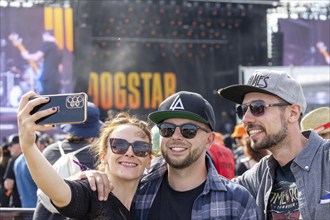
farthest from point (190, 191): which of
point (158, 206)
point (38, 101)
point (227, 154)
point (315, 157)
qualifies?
point (227, 154)

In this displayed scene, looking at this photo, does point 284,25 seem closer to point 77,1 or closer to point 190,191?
point 77,1

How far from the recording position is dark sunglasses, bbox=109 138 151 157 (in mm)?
3172

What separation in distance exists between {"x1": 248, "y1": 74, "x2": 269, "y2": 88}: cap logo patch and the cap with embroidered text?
0.29 meters

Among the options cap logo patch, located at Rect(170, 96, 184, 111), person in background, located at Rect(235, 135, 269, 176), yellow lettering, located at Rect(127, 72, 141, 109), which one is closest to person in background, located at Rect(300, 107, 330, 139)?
person in background, located at Rect(235, 135, 269, 176)

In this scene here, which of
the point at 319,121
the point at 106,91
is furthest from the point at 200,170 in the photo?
the point at 106,91

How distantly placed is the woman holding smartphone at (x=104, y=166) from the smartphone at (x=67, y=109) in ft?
0.09

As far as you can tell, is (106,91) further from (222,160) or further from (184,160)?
(184,160)

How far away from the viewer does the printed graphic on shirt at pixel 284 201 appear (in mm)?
3230

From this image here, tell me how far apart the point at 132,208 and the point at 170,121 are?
1.46 feet

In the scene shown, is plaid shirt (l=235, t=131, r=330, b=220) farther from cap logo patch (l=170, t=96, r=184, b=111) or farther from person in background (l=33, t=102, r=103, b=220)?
person in background (l=33, t=102, r=103, b=220)

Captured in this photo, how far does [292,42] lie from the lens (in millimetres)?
16719

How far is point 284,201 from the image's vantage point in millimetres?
3307

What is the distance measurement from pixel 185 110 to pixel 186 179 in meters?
0.32

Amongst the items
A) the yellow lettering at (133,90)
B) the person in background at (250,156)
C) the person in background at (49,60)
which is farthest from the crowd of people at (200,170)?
the yellow lettering at (133,90)
